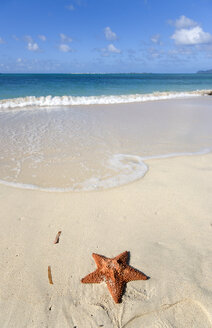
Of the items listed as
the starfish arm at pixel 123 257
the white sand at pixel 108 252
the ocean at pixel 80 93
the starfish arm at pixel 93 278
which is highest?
the ocean at pixel 80 93

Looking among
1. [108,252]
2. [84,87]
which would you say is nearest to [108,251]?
[108,252]

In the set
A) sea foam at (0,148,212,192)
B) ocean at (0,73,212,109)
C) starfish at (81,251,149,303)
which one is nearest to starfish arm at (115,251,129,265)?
starfish at (81,251,149,303)

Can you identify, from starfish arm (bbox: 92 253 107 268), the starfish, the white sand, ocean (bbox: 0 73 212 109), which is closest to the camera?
the white sand

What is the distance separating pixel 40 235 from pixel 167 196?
2102 mm

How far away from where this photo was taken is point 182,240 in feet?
9.18

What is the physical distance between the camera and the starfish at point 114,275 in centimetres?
212

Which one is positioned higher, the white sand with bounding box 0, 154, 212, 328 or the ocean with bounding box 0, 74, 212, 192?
the ocean with bounding box 0, 74, 212, 192

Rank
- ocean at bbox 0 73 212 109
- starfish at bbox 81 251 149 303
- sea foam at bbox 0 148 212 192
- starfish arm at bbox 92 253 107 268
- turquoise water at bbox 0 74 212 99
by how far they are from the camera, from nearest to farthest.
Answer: starfish at bbox 81 251 149 303 → starfish arm at bbox 92 253 107 268 → sea foam at bbox 0 148 212 192 → ocean at bbox 0 73 212 109 → turquoise water at bbox 0 74 212 99

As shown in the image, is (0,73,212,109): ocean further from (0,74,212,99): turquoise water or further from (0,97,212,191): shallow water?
(0,97,212,191): shallow water

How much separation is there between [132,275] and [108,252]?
1.56ft

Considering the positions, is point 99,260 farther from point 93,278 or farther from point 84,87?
point 84,87

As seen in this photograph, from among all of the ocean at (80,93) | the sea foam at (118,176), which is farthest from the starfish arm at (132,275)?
the ocean at (80,93)

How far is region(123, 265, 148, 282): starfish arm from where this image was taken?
2.20 m

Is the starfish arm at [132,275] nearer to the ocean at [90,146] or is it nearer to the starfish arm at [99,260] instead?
the starfish arm at [99,260]
